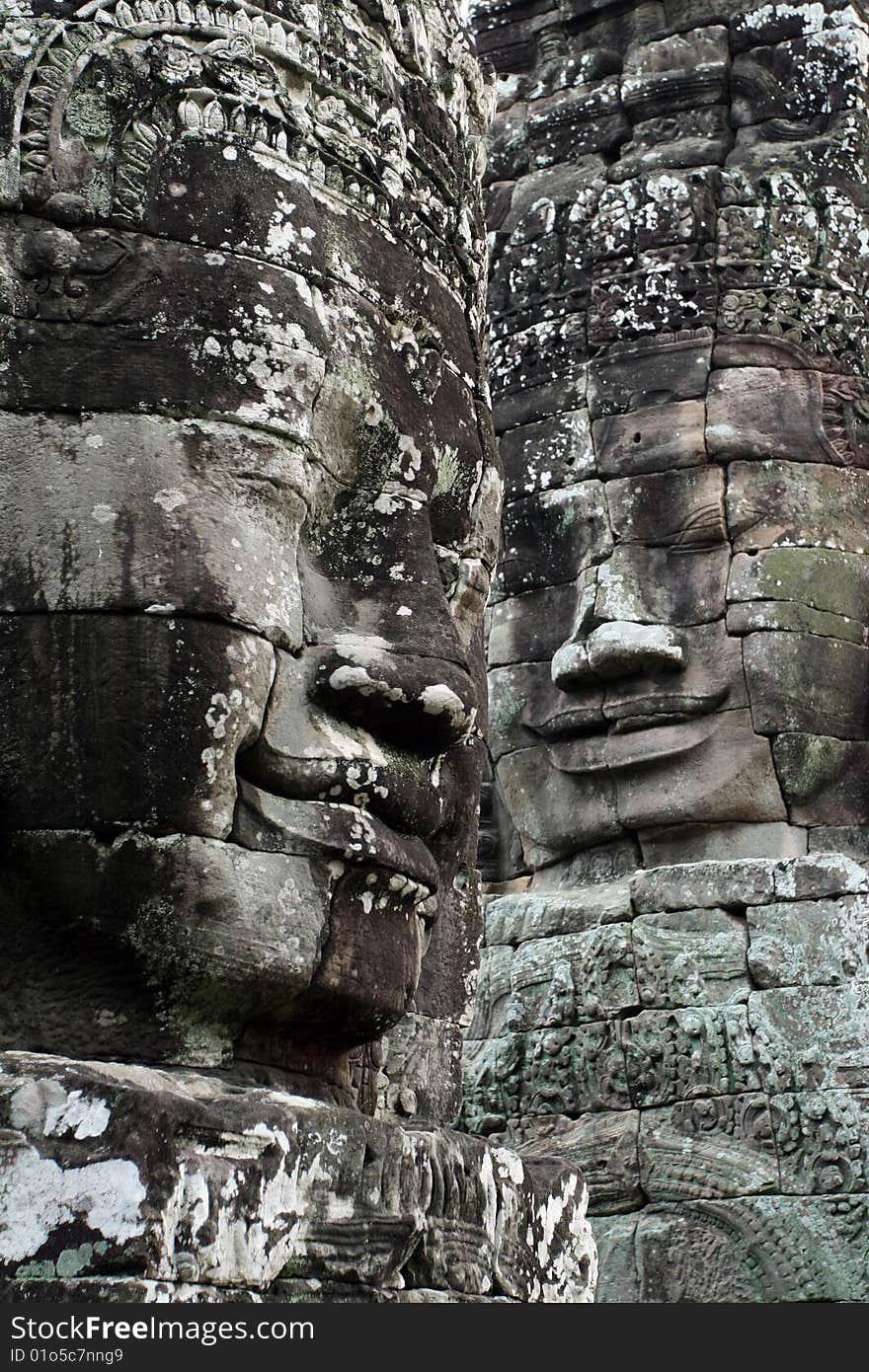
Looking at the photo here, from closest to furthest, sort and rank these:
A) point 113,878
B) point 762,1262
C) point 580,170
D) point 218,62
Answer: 1. point 113,878
2. point 218,62
3. point 762,1262
4. point 580,170

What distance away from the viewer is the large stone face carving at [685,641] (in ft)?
23.3

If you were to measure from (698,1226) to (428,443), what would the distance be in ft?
14.2

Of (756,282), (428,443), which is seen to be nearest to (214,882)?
(428,443)

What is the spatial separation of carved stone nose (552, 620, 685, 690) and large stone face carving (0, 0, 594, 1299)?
4107 mm

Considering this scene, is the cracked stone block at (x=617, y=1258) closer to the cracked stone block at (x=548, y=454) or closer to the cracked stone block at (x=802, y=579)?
the cracked stone block at (x=802, y=579)

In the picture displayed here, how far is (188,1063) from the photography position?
9.86ft

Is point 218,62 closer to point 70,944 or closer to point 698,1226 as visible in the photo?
point 70,944

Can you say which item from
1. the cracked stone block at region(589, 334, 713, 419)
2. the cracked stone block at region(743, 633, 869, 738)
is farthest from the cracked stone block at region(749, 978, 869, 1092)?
the cracked stone block at region(589, 334, 713, 419)

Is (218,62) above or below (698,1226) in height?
above

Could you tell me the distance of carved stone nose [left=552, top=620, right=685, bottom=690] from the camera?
7758mm

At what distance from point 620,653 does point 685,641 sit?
0.28 metres

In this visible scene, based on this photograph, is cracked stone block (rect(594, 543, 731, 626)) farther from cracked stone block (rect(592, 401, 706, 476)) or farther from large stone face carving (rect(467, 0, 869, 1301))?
cracked stone block (rect(592, 401, 706, 476))

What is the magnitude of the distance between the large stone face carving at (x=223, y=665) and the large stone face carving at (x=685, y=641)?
3681 mm

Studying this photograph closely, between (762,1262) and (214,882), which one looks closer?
(214,882)
